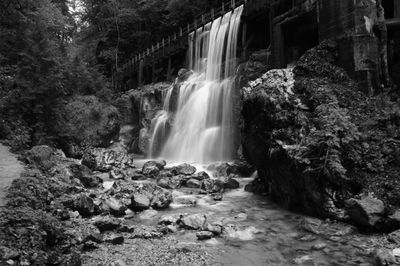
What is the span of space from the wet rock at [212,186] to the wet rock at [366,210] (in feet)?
16.9

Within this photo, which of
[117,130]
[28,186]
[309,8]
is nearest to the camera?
[28,186]

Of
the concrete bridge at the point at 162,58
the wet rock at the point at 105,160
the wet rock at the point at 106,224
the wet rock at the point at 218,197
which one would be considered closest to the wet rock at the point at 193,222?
the wet rock at the point at 106,224

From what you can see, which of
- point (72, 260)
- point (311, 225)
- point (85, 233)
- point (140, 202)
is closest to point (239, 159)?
point (140, 202)

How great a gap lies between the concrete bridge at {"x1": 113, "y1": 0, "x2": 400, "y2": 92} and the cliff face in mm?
554

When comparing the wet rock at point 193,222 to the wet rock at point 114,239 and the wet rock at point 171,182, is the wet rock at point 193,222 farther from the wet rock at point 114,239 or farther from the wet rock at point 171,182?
the wet rock at point 171,182

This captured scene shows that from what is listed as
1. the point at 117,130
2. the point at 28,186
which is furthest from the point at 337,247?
the point at 117,130

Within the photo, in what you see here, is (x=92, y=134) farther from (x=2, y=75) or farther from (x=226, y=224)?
(x=226, y=224)

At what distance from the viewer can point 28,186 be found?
8.18 meters

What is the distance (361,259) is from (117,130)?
1946 centimetres

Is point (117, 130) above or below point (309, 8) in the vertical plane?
below

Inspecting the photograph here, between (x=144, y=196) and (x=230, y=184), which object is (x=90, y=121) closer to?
(x=230, y=184)

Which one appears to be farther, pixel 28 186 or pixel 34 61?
pixel 34 61

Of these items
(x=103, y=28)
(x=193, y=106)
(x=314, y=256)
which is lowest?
(x=314, y=256)

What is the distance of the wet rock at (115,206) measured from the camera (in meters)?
9.50
